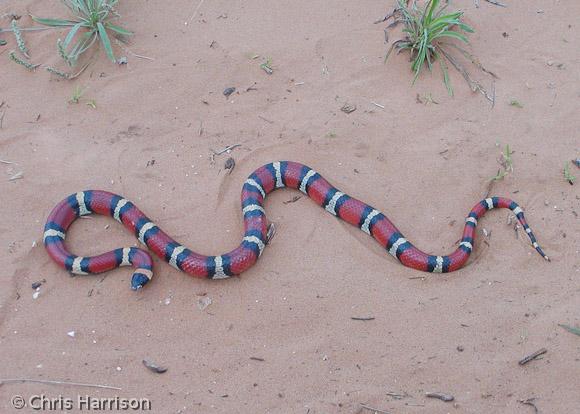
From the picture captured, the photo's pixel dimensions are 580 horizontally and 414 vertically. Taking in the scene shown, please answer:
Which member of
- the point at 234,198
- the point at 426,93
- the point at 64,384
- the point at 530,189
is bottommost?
the point at 64,384

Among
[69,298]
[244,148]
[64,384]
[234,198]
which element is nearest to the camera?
[64,384]

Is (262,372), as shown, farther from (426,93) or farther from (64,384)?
(426,93)

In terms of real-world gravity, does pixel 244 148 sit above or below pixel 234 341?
above

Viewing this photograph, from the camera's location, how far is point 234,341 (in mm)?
5168

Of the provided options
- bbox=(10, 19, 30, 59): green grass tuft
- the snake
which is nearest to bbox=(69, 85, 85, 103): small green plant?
bbox=(10, 19, 30, 59): green grass tuft

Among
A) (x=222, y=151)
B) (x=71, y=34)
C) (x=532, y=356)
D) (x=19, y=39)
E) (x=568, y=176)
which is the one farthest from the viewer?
(x=19, y=39)

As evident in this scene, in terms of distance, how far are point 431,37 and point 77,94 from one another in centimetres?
475

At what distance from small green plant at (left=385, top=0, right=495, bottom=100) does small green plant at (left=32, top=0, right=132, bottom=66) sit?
3808 millimetres

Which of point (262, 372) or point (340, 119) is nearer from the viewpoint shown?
point (262, 372)

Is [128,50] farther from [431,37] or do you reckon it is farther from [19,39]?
[431,37]

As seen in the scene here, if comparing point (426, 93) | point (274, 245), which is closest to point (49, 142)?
point (274, 245)

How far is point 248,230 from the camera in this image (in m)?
5.89

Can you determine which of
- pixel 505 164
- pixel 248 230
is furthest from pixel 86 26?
pixel 505 164

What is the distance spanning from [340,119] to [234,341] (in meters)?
3.32
